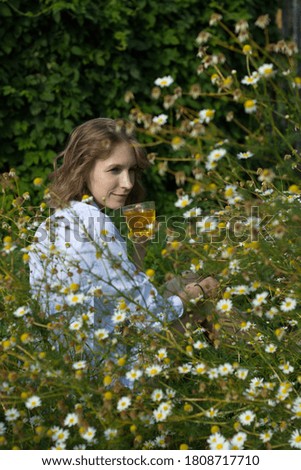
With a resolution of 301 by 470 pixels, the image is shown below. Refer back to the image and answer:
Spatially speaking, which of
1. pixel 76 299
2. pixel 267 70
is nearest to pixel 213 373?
pixel 76 299

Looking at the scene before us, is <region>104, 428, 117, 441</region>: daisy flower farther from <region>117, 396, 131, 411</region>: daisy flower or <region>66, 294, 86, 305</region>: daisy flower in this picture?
<region>66, 294, 86, 305</region>: daisy flower

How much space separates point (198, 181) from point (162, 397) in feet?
2.12

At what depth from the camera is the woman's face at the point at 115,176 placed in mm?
3713

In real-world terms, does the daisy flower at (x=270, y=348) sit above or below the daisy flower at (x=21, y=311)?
below

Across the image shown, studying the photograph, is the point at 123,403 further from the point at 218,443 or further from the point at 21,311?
the point at 21,311

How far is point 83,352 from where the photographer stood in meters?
2.68

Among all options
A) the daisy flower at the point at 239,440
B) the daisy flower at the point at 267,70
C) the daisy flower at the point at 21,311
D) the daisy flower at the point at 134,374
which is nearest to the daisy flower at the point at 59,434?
the daisy flower at the point at 134,374

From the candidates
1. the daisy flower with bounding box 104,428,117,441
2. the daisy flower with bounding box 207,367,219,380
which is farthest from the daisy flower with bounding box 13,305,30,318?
the daisy flower with bounding box 207,367,219,380

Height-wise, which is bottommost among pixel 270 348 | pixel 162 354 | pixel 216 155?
pixel 270 348

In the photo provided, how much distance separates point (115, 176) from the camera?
3719mm

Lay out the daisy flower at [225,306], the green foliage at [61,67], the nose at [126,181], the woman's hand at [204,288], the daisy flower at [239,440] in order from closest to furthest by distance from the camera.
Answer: the daisy flower at [239,440] < the daisy flower at [225,306] < the woman's hand at [204,288] < the nose at [126,181] < the green foliage at [61,67]

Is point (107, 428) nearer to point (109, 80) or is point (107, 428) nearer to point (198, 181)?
point (198, 181)

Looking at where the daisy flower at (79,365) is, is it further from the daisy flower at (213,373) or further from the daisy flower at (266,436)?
the daisy flower at (266,436)

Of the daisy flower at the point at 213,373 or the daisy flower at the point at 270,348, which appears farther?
the daisy flower at the point at 270,348
